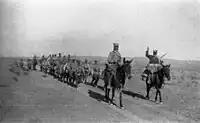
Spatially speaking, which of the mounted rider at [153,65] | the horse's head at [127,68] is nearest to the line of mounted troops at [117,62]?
the mounted rider at [153,65]

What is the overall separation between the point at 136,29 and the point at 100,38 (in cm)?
176

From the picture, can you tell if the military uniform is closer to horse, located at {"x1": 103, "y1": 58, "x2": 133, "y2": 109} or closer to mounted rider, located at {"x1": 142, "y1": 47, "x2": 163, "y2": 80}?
mounted rider, located at {"x1": 142, "y1": 47, "x2": 163, "y2": 80}

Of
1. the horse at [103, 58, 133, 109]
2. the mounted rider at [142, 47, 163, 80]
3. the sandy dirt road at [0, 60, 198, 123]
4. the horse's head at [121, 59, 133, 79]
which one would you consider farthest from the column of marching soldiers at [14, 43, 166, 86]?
the sandy dirt road at [0, 60, 198, 123]

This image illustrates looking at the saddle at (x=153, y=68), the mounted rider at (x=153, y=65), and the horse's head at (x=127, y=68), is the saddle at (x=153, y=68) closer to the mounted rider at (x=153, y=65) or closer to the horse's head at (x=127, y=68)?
the mounted rider at (x=153, y=65)

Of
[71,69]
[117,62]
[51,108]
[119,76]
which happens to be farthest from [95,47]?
[71,69]

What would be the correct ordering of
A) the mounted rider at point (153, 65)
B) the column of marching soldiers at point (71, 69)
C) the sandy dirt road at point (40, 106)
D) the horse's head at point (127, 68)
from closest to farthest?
1. the sandy dirt road at point (40, 106)
2. the horse's head at point (127, 68)
3. the mounted rider at point (153, 65)
4. the column of marching soldiers at point (71, 69)

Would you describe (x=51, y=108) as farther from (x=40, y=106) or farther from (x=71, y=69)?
(x=71, y=69)

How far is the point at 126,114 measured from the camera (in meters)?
8.59

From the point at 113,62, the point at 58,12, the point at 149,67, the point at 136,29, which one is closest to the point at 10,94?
the point at 58,12

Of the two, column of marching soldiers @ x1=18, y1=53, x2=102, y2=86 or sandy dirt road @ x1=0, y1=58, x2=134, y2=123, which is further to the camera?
column of marching soldiers @ x1=18, y1=53, x2=102, y2=86

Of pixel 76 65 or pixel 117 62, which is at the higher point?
pixel 117 62

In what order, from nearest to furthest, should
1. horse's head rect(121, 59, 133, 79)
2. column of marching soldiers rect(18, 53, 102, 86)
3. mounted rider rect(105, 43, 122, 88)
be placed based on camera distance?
horse's head rect(121, 59, 133, 79), mounted rider rect(105, 43, 122, 88), column of marching soldiers rect(18, 53, 102, 86)

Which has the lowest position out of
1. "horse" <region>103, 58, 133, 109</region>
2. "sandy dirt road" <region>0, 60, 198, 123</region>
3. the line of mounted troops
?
"sandy dirt road" <region>0, 60, 198, 123</region>

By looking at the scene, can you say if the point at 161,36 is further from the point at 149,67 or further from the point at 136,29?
the point at 149,67
